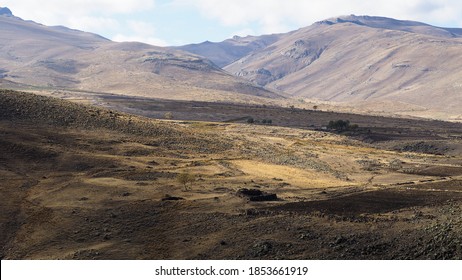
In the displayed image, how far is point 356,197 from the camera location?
159 feet

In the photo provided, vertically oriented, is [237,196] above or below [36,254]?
above

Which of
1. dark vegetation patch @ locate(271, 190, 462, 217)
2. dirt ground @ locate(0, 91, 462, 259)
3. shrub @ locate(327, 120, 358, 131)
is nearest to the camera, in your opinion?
dirt ground @ locate(0, 91, 462, 259)

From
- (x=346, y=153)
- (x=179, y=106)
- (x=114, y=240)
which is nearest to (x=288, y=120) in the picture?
(x=179, y=106)

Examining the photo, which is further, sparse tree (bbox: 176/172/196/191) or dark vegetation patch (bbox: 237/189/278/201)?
sparse tree (bbox: 176/172/196/191)

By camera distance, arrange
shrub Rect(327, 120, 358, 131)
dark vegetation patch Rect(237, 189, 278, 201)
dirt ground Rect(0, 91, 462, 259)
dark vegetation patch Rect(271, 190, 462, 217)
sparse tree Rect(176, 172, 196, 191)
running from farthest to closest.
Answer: shrub Rect(327, 120, 358, 131), sparse tree Rect(176, 172, 196, 191), dark vegetation patch Rect(237, 189, 278, 201), dark vegetation patch Rect(271, 190, 462, 217), dirt ground Rect(0, 91, 462, 259)

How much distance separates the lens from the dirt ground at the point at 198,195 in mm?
36094

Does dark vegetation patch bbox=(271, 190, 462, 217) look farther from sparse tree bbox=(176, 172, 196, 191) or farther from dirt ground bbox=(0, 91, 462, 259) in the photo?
sparse tree bbox=(176, 172, 196, 191)

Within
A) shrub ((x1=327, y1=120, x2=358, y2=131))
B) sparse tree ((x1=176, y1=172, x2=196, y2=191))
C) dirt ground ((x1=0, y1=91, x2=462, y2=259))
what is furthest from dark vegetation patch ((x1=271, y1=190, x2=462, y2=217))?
shrub ((x1=327, y1=120, x2=358, y2=131))

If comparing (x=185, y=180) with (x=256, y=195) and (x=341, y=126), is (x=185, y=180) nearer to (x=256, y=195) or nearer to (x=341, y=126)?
(x=256, y=195)

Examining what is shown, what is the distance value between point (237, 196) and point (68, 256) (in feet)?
52.4

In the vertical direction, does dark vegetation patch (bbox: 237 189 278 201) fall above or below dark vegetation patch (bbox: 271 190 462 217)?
below

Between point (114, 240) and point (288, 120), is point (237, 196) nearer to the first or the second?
point (114, 240)

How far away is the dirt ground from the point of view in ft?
118

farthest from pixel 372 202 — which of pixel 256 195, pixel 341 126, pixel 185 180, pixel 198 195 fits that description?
pixel 341 126
